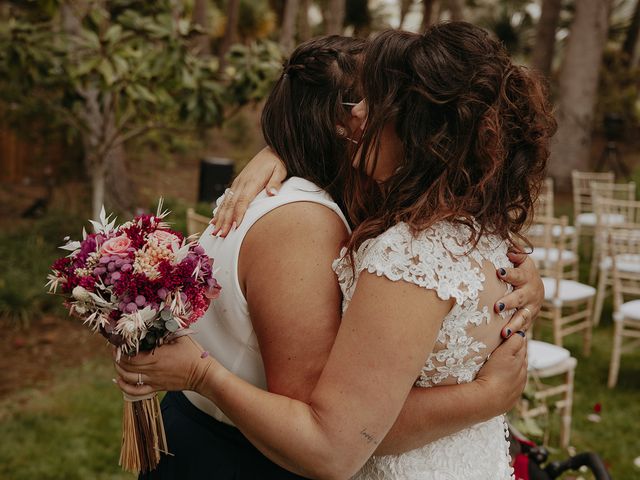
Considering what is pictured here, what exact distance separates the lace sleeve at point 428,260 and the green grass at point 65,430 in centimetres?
323

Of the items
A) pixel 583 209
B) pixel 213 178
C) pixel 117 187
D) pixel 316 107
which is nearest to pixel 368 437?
pixel 316 107

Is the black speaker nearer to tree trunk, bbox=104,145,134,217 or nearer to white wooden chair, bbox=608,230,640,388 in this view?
tree trunk, bbox=104,145,134,217

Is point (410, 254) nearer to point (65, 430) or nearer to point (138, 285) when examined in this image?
point (138, 285)

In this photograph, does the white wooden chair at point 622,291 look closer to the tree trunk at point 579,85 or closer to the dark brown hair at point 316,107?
the dark brown hair at point 316,107

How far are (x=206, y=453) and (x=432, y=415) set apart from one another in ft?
1.93

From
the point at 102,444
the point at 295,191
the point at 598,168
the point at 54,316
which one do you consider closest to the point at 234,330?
the point at 295,191

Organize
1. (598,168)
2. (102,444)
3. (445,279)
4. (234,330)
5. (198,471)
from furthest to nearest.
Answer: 1. (598,168)
2. (102,444)
3. (198,471)
4. (234,330)
5. (445,279)

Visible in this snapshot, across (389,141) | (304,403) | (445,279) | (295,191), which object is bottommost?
(304,403)

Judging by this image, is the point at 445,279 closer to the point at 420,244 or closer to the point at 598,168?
the point at 420,244

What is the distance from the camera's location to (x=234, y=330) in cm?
165

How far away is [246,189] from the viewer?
1.68m

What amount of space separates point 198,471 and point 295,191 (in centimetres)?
75

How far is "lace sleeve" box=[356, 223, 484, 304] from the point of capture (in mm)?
1402

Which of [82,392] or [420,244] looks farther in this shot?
[82,392]
